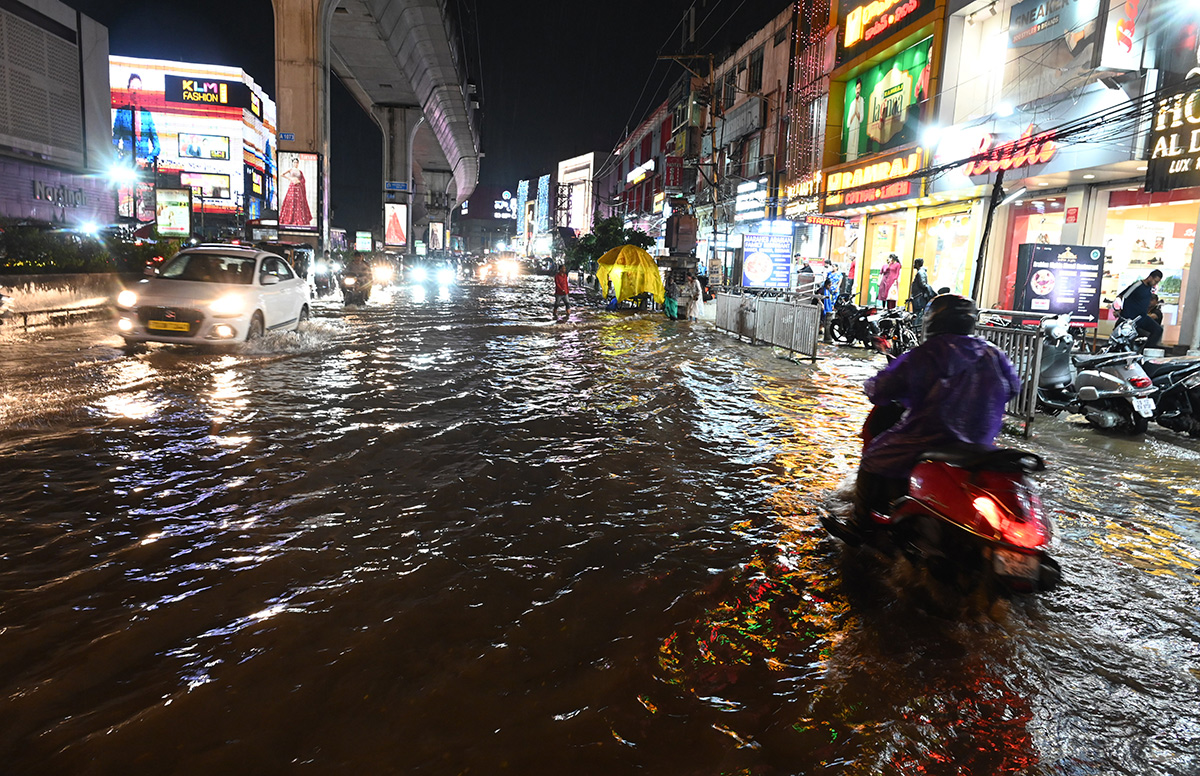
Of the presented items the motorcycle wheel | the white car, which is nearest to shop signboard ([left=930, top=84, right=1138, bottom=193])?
the motorcycle wheel

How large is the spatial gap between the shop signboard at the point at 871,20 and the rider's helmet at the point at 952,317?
21.7 metres

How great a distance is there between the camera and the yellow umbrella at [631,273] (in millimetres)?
24641

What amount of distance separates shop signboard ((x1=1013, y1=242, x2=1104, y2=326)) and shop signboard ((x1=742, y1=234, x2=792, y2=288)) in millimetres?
9352

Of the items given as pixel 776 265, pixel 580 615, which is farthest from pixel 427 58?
pixel 580 615

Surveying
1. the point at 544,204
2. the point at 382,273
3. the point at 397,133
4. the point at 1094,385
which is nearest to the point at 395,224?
the point at 397,133

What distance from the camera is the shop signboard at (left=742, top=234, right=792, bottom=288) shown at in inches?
891

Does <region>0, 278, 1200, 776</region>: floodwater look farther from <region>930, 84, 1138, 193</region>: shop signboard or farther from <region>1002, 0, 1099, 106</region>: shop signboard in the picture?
<region>1002, 0, 1099, 106</region>: shop signboard

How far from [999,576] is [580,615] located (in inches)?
77.9

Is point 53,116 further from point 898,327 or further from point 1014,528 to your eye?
point 1014,528

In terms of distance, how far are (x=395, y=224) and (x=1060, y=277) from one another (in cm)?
4484

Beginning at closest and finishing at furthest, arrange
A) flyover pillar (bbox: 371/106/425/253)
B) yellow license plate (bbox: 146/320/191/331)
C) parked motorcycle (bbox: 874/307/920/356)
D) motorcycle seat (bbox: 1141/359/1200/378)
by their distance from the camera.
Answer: motorcycle seat (bbox: 1141/359/1200/378), yellow license plate (bbox: 146/320/191/331), parked motorcycle (bbox: 874/307/920/356), flyover pillar (bbox: 371/106/425/253)

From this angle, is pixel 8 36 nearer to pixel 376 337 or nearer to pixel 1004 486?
pixel 376 337

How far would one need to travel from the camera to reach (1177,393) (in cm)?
881

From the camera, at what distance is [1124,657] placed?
11.5ft
